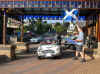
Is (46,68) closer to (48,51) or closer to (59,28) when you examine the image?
(48,51)

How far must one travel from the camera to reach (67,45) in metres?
21.0

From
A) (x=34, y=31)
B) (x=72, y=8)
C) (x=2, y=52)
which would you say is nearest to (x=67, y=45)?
(x=72, y=8)

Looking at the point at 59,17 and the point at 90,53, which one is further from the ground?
the point at 59,17

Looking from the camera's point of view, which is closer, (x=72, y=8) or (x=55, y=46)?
(x=55, y=46)

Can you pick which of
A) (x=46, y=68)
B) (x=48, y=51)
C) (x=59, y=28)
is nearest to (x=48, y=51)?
(x=48, y=51)

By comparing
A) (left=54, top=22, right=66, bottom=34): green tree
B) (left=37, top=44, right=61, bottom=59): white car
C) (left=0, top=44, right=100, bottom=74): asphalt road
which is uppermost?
(left=54, top=22, right=66, bottom=34): green tree

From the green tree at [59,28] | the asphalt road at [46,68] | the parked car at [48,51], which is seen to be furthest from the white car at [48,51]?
the green tree at [59,28]

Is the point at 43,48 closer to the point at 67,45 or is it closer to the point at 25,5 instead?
the point at 25,5

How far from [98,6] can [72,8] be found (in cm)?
188

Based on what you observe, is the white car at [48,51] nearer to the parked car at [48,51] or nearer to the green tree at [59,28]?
the parked car at [48,51]

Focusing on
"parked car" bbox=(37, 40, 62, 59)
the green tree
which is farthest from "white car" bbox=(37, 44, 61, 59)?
the green tree

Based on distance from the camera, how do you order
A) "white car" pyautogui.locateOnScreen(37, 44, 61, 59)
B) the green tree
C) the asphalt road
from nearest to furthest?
the asphalt road, "white car" pyautogui.locateOnScreen(37, 44, 61, 59), the green tree

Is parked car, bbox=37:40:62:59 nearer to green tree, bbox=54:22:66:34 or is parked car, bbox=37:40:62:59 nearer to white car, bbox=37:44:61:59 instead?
white car, bbox=37:44:61:59

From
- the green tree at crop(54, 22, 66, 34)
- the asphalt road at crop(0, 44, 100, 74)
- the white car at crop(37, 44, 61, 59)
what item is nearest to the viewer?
the asphalt road at crop(0, 44, 100, 74)
